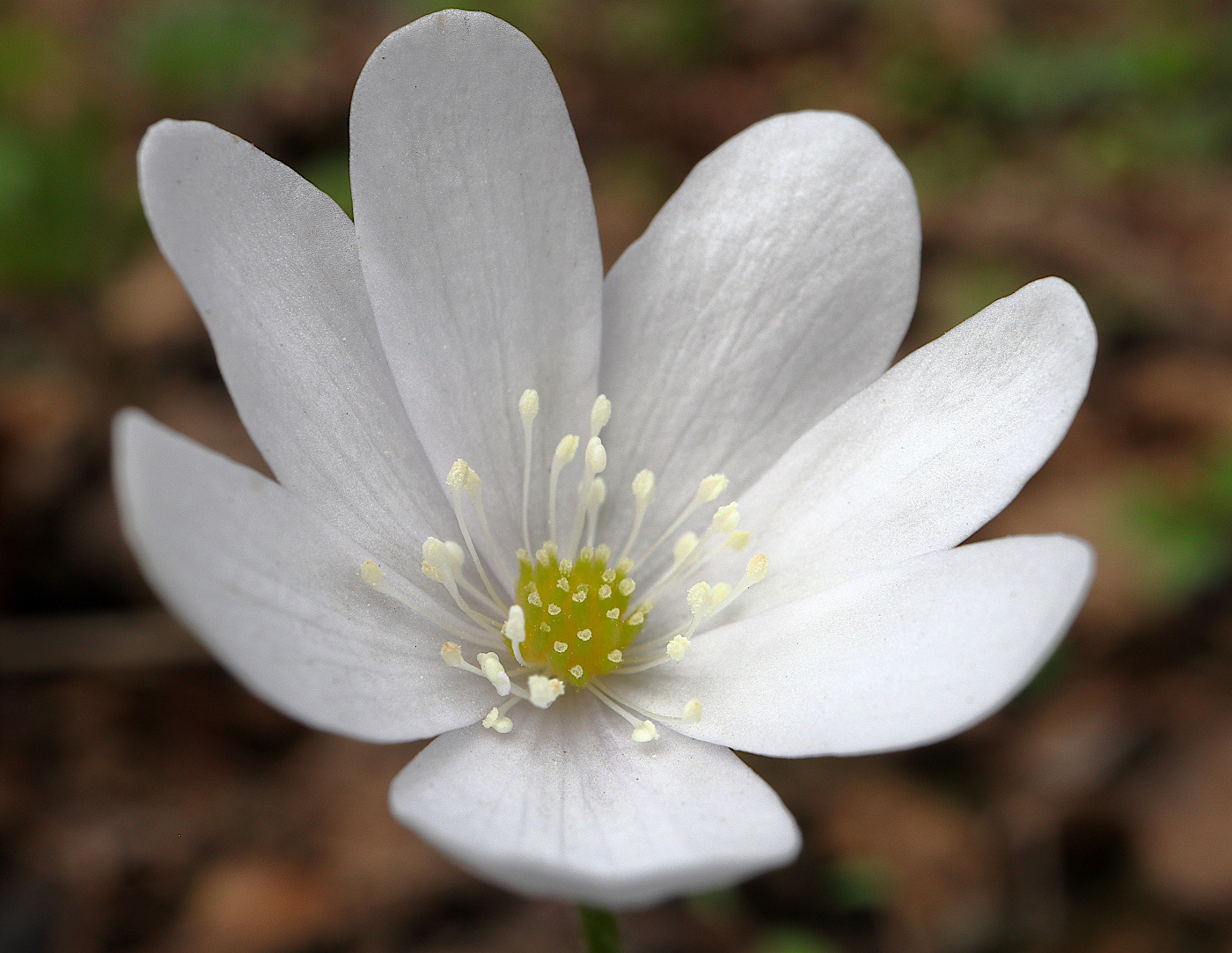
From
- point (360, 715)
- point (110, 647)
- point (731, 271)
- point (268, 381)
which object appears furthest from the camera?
point (110, 647)

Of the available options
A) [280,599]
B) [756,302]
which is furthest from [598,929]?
[756,302]

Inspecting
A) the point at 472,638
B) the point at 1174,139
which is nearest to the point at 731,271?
the point at 472,638

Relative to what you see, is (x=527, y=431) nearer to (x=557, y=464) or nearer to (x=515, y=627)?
(x=557, y=464)

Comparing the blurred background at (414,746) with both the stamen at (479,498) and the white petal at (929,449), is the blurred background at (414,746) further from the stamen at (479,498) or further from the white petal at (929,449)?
the stamen at (479,498)

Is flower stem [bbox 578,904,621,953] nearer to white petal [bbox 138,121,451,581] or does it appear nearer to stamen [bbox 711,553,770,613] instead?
stamen [bbox 711,553,770,613]

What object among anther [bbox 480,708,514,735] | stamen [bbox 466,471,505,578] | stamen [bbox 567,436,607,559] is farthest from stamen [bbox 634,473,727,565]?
anther [bbox 480,708,514,735]

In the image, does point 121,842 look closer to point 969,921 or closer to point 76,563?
point 76,563

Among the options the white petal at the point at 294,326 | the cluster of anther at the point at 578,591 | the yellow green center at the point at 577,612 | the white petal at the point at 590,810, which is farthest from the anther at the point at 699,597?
the white petal at the point at 294,326
